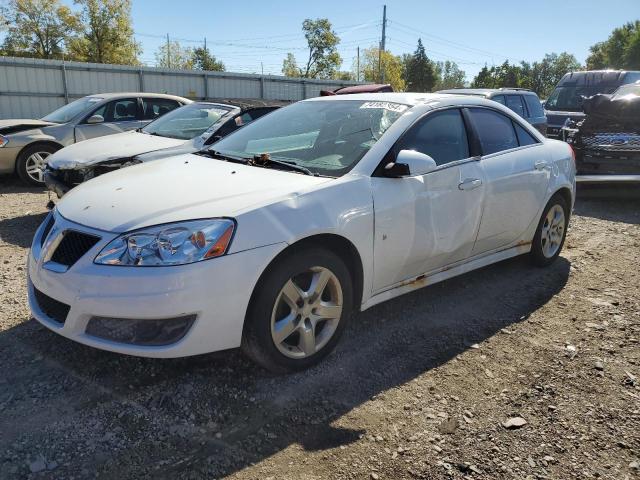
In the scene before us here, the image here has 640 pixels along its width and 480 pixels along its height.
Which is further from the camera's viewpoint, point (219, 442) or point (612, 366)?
point (612, 366)

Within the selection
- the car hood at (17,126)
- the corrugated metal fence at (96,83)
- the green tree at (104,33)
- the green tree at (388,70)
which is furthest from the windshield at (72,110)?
the green tree at (388,70)

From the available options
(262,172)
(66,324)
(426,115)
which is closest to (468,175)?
(426,115)

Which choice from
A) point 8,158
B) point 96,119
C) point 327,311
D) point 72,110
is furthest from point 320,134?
A: point 72,110

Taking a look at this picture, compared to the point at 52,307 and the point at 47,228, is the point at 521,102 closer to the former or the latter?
the point at 47,228

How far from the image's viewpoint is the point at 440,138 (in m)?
3.88

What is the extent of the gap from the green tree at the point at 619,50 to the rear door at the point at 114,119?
73.5m

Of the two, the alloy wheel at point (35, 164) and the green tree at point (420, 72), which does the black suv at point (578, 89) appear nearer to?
the alloy wheel at point (35, 164)

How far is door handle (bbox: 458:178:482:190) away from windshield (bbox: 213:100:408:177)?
666 millimetres

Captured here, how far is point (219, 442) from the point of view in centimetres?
250

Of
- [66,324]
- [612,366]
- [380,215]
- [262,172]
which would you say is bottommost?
[612,366]

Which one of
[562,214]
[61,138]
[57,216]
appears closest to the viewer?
[57,216]

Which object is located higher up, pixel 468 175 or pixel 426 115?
pixel 426 115

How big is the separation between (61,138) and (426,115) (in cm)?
705

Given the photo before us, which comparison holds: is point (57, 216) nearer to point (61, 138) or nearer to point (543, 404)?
point (543, 404)
